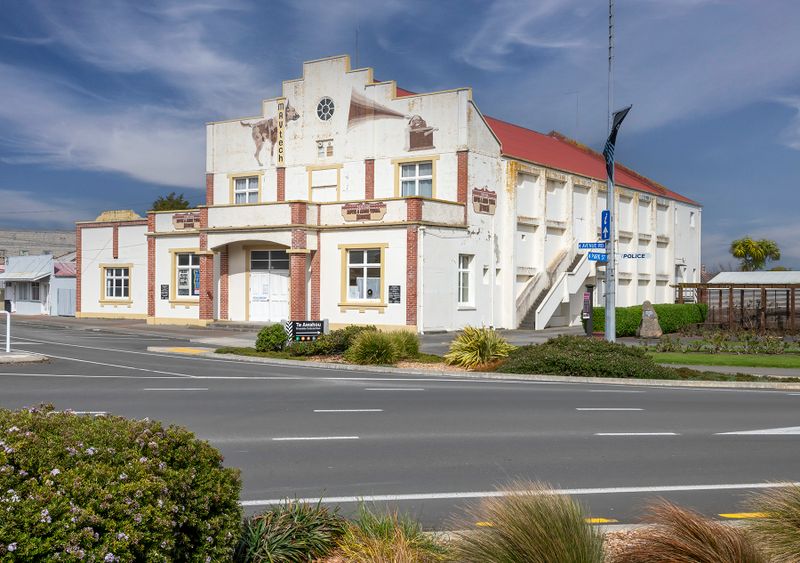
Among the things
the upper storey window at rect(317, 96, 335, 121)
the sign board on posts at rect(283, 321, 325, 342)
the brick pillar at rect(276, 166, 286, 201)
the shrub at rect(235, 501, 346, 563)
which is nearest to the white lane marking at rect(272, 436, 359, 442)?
the shrub at rect(235, 501, 346, 563)

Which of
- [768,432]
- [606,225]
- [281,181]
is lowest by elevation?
[768,432]

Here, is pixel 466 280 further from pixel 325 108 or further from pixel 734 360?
pixel 734 360

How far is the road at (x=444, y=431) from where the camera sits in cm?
798

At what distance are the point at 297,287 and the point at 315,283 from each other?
3.14ft

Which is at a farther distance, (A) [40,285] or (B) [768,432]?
(A) [40,285]

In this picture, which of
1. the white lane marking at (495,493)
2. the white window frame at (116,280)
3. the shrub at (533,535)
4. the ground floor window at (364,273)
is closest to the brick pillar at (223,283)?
the ground floor window at (364,273)

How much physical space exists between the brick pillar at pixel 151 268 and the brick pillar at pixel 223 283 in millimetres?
4136

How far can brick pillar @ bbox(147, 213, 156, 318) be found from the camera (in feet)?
131

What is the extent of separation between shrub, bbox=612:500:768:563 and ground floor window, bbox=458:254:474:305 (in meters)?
29.7

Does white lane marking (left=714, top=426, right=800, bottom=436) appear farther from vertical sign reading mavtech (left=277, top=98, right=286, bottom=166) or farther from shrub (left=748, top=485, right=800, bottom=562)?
vertical sign reading mavtech (left=277, top=98, right=286, bottom=166)

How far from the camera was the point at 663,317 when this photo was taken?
121 feet

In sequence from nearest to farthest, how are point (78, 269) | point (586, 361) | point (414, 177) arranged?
point (586, 361) < point (414, 177) < point (78, 269)

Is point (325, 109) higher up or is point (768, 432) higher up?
point (325, 109)

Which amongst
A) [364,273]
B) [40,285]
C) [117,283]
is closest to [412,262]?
[364,273]
